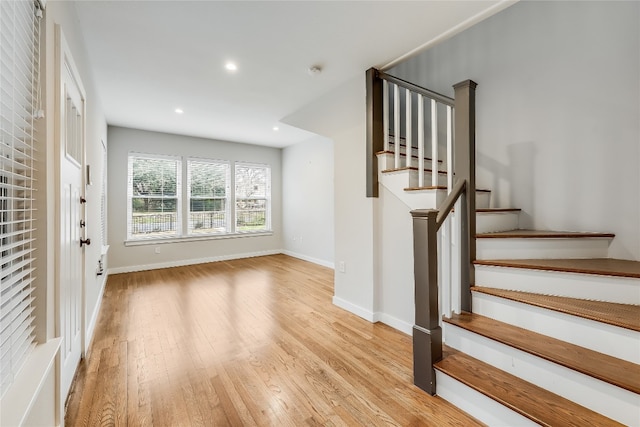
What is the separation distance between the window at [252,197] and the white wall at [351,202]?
331 centimetres

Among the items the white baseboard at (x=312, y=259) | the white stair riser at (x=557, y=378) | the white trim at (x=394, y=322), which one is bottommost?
the white trim at (x=394, y=322)

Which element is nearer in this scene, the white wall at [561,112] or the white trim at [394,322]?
the white wall at [561,112]

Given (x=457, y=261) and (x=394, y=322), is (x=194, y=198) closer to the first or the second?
(x=394, y=322)

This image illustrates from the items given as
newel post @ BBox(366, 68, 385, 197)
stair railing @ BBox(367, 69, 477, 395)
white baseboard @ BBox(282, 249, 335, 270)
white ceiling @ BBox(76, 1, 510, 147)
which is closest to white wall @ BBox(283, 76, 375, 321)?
newel post @ BBox(366, 68, 385, 197)

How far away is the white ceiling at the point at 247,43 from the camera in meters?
1.92

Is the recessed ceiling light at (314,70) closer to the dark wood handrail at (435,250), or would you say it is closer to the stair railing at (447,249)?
the stair railing at (447,249)

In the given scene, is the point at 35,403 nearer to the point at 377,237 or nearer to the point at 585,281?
the point at 377,237

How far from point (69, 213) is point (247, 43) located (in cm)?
182

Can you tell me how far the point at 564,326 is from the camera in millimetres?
1512

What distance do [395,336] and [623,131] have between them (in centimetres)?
237

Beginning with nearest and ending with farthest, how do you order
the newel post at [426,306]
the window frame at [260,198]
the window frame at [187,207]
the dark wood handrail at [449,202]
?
1. the newel post at [426,306]
2. the dark wood handrail at [449,202]
3. the window frame at [187,207]
4. the window frame at [260,198]

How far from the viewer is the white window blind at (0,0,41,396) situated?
92 centimetres

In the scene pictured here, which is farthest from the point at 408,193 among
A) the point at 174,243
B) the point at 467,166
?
the point at 174,243

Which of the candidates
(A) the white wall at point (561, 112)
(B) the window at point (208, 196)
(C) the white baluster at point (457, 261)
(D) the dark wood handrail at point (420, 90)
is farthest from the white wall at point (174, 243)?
(C) the white baluster at point (457, 261)
